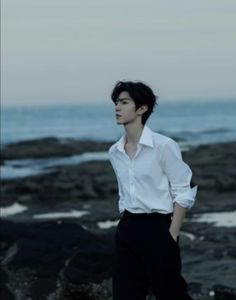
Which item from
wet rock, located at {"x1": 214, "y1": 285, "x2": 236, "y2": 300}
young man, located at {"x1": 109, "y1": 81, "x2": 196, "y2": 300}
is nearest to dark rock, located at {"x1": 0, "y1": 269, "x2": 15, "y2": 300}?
wet rock, located at {"x1": 214, "y1": 285, "x2": 236, "y2": 300}

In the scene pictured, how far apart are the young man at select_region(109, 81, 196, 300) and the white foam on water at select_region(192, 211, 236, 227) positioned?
9986 millimetres

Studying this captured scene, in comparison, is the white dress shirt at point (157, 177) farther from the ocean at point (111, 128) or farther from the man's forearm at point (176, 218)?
the ocean at point (111, 128)

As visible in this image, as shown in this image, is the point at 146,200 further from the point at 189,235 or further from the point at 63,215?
the point at 63,215

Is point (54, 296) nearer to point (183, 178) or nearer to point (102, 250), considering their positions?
point (102, 250)

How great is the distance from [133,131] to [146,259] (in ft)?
2.81

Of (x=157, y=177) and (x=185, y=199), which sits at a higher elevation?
(x=157, y=177)

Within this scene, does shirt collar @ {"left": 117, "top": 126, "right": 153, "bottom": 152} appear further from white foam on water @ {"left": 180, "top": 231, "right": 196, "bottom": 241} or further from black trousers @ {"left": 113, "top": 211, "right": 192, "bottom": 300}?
white foam on water @ {"left": 180, "top": 231, "right": 196, "bottom": 241}

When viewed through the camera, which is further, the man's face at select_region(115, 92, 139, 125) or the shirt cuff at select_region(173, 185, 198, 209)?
the man's face at select_region(115, 92, 139, 125)

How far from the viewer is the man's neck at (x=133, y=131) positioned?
511cm

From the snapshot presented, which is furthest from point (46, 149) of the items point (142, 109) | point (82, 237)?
point (142, 109)

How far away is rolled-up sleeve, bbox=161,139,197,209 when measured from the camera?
4.93 metres

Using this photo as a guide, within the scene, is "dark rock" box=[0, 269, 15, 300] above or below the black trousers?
below

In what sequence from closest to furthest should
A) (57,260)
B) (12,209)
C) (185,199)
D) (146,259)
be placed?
(185,199), (146,259), (57,260), (12,209)

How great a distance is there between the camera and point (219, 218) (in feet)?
52.5
